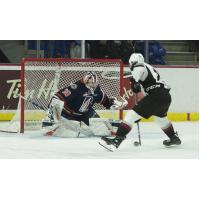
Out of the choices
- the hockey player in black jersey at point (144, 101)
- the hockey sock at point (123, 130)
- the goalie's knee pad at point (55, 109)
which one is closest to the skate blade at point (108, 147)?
the hockey player in black jersey at point (144, 101)

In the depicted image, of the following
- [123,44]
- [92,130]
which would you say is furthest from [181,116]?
[92,130]

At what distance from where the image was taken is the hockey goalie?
623 centimetres

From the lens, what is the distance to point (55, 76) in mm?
6898

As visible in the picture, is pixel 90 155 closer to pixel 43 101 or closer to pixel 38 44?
pixel 43 101

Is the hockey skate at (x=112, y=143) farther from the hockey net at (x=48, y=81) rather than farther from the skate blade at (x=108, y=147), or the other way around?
the hockey net at (x=48, y=81)

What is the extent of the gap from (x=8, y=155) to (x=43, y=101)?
1659 mm

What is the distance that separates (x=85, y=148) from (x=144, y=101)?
0.73 metres

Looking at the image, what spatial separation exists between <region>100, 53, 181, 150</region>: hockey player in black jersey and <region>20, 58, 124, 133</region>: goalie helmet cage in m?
1.22

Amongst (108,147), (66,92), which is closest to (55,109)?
(66,92)

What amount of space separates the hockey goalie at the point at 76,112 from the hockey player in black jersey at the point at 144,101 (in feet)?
2.59

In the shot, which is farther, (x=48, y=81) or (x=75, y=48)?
(x=75, y=48)

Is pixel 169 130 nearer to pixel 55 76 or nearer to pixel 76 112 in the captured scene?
pixel 76 112

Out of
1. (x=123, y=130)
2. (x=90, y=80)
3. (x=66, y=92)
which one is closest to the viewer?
(x=123, y=130)

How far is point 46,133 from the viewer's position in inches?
252
